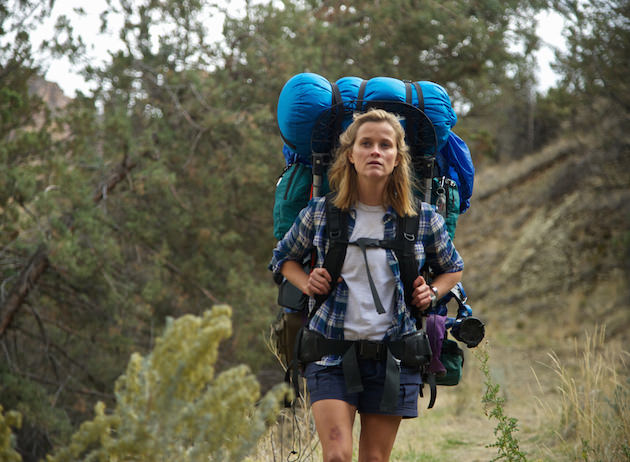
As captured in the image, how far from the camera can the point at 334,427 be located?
2.56 metres

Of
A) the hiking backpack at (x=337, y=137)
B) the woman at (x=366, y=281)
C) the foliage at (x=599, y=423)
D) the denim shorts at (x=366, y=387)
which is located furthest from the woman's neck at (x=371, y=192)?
the foliage at (x=599, y=423)

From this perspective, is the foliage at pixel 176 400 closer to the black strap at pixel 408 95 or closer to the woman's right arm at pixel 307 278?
the woman's right arm at pixel 307 278

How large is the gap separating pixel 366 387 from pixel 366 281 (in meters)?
0.41

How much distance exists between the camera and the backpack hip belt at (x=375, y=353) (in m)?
2.57

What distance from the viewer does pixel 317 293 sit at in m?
2.64

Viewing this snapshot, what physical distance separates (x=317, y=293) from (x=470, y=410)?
5.51 m

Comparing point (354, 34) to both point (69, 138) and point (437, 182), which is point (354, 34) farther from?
point (437, 182)

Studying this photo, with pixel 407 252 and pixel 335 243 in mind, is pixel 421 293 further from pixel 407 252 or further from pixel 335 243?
pixel 335 243

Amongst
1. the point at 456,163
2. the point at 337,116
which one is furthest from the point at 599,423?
the point at 337,116

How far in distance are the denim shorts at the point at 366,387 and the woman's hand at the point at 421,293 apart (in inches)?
10.4

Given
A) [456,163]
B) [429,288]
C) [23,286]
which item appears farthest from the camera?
[23,286]

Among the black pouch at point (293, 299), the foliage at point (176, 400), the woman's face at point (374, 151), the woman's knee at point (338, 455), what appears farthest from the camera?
the black pouch at point (293, 299)

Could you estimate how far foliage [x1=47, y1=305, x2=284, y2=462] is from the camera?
Result: 176 centimetres

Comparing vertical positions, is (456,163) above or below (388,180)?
above
